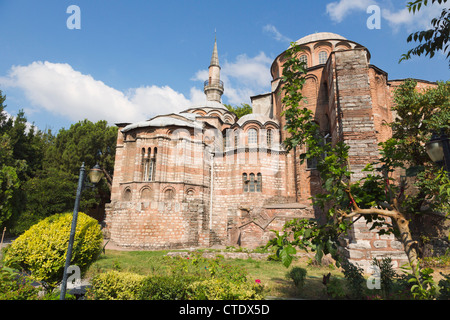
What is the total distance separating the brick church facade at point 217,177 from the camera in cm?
1666

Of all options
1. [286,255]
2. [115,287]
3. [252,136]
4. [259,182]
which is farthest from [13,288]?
[252,136]

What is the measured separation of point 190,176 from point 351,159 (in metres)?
13.4

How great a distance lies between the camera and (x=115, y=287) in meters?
5.00

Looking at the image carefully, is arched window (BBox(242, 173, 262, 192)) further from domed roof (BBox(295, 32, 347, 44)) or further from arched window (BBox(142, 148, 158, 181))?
domed roof (BBox(295, 32, 347, 44))

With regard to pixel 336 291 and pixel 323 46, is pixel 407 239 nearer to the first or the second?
pixel 336 291

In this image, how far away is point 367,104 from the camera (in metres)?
7.93

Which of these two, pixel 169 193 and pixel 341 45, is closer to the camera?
pixel 169 193

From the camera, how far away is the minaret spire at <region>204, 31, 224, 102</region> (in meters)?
32.6

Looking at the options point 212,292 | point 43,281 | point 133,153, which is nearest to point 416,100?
point 212,292

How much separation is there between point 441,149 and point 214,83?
104 feet

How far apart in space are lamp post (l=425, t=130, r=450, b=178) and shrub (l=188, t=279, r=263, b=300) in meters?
3.74

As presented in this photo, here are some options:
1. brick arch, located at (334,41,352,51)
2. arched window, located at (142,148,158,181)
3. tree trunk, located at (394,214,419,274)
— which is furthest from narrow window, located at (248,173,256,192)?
tree trunk, located at (394,214,419,274)

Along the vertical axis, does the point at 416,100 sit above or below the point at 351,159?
above
